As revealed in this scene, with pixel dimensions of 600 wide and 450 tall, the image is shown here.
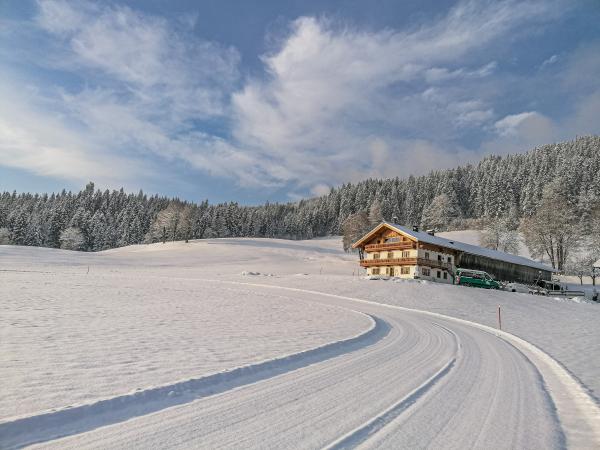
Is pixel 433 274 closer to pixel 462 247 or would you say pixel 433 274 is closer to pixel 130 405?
pixel 462 247

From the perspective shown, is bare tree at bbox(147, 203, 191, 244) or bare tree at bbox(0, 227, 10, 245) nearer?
bare tree at bbox(0, 227, 10, 245)

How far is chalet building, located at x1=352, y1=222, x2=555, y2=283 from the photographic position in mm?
50250

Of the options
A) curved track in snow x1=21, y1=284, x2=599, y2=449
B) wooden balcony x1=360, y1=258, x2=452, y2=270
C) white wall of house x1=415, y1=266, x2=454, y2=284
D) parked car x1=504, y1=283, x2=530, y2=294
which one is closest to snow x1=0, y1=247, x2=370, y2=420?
curved track in snow x1=21, y1=284, x2=599, y2=449

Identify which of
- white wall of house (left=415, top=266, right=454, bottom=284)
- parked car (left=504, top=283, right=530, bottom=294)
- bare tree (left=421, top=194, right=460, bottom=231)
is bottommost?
parked car (left=504, top=283, right=530, bottom=294)

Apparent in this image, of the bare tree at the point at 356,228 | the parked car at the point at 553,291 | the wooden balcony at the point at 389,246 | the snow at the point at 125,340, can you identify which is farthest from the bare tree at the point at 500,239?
the snow at the point at 125,340

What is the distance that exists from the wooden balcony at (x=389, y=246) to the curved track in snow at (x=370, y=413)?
41167 mm

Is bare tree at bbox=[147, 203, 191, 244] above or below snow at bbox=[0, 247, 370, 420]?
above

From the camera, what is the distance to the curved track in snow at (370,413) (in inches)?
203

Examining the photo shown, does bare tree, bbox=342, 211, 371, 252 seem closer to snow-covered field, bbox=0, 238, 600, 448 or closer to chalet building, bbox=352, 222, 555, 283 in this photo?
chalet building, bbox=352, 222, 555, 283

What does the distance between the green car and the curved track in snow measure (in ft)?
130

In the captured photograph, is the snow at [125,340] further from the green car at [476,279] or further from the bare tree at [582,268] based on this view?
the bare tree at [582,268]

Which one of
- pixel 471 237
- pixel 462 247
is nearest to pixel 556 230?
pixel 462 247

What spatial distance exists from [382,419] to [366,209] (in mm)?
140881

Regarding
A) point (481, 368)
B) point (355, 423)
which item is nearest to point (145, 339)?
point (355, 423)
